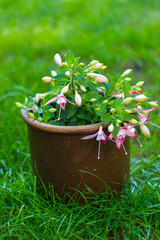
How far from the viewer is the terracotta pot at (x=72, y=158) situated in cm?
147

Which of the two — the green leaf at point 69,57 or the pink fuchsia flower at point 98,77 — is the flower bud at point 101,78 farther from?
the green leaf at point 69,57

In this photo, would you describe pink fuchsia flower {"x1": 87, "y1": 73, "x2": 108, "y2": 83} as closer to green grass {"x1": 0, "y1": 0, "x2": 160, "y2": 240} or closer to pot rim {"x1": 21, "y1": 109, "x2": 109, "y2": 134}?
pot rim {"x1": 21, "y1": 109, "x2": 109, "y2": 134}

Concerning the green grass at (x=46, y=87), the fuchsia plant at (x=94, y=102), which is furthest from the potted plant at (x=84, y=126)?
the green grass at (x=46, y=87)

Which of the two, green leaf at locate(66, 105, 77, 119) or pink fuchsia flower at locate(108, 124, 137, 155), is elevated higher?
green leaf at locate(66, 105, 77, 119)

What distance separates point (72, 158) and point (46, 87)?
1417 mm

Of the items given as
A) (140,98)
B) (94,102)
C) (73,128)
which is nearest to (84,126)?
(73,128)

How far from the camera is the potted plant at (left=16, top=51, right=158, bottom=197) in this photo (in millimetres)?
1421

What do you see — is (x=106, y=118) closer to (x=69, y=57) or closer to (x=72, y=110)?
(x=72, y=110)

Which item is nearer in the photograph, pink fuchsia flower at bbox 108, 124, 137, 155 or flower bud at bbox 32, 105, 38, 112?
pink fuchsia flower at bbox 108, 124, 137, 155

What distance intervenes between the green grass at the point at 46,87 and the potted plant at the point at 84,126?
118 millimetres

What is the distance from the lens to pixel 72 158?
4.93ft

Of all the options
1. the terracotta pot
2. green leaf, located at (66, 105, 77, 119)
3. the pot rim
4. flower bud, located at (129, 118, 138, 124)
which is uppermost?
green leaf, located at (66, 105, 77, 119)

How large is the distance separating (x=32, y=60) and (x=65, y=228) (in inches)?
92.5

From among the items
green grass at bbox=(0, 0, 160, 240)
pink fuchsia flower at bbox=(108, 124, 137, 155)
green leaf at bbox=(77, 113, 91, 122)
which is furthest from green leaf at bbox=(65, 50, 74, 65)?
green grass at bbox=(0, 0, 160, 240)
